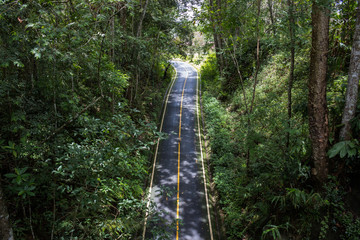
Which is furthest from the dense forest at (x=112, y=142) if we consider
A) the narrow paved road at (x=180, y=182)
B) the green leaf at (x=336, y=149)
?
the narrow paved road at (x=180, y=182)

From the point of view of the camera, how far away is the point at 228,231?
9500mm

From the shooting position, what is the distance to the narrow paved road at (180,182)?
9.59 meters

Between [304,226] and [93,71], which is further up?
[93,71]

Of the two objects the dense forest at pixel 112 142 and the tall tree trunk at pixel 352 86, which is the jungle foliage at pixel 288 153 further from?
the tall tree trunk at pixel 352 86

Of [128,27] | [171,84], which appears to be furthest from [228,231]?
[171,84]

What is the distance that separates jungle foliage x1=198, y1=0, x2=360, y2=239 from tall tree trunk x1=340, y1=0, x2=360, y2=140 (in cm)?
16

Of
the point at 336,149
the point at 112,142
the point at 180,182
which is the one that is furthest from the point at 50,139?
the point at 180,182

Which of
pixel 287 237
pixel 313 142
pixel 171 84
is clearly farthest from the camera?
pixel 171 84

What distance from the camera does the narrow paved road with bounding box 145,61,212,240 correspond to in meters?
9.59

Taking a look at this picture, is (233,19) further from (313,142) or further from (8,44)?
(8,44)

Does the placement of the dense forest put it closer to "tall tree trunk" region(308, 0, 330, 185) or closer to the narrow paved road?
"tall tree trunk" region(308, 0, 330, 185)

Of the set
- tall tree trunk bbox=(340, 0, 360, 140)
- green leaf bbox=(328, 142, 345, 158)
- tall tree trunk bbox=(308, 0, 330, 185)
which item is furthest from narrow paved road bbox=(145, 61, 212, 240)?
tall tree trunk bbox=(340, 0, 360, 140)

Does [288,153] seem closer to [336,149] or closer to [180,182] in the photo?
[336,149]

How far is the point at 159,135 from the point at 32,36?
13.3 ft
